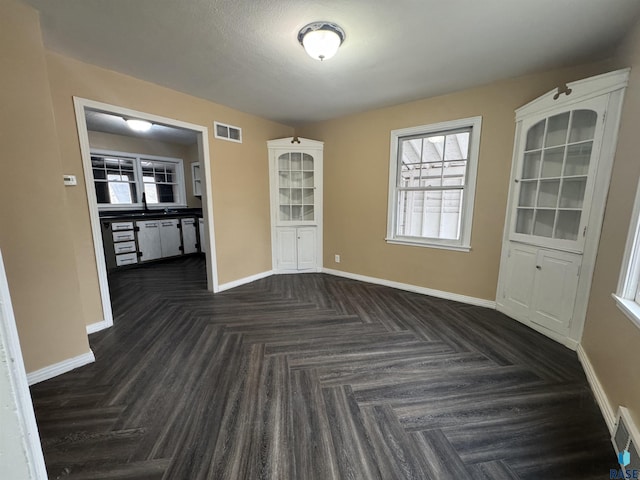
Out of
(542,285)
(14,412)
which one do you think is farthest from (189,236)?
(542,285)

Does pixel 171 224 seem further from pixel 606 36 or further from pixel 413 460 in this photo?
pixel 606 36

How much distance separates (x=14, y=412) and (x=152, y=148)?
630 cm

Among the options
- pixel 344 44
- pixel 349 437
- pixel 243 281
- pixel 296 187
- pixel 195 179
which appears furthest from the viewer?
pixel 195 179

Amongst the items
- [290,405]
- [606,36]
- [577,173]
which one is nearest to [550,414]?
[290,405]

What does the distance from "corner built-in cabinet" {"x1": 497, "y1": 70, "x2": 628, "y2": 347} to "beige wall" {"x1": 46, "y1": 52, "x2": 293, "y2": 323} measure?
335cm

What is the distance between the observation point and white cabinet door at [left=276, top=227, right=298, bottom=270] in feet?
14.6

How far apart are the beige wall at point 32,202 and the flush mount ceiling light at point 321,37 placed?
1.84 m

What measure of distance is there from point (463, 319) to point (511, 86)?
2536mm

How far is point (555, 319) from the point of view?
238 cm

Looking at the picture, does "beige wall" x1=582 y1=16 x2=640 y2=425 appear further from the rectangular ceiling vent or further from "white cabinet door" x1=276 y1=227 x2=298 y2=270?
the rectangular ceiling vent

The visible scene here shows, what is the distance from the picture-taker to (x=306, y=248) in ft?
14.7

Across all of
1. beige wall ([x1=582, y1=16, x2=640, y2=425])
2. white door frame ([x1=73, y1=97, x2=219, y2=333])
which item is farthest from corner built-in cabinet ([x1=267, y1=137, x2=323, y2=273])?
beige wall ([x1=582, y1=16, x2=640, y2=425])

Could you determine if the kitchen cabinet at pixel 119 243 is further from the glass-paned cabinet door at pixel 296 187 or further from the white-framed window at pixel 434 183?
the white-framed window at pixel 434 183

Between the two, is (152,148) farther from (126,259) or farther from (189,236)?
(126,259)
